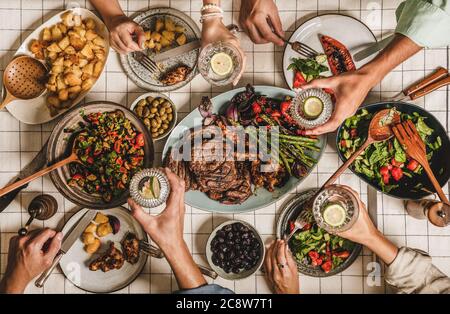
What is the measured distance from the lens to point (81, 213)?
2.55m

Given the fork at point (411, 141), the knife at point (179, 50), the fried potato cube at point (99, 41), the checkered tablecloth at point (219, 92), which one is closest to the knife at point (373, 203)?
the checkered tablecloth at point (219, 92)

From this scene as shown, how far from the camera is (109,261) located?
253 centimetres

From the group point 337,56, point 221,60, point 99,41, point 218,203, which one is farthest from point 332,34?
point 99,41

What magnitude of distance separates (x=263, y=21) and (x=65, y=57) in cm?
126

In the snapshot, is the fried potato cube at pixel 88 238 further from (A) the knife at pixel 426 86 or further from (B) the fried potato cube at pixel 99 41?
(A) the knife at pixel 426 86

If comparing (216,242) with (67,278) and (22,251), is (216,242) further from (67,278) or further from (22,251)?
(22,251)

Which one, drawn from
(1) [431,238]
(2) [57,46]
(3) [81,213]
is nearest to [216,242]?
(3) [81,213]

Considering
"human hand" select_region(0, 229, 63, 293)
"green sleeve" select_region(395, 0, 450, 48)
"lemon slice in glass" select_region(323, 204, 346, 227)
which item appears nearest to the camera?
"green sleeve" select_region(395, 0, 450, 48)

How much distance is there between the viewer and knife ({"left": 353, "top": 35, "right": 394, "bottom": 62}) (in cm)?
242

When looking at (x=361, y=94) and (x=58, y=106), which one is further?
(x=58, y=106)

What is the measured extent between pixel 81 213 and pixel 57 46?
107cm

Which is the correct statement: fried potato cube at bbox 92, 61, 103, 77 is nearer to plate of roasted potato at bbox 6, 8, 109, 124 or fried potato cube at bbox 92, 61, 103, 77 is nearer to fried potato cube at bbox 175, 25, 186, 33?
plate of roasted potato at bbox 6, 8, 109, 124

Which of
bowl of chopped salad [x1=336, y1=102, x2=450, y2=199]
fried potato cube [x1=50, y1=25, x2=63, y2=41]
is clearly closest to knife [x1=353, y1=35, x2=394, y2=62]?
bowl of chopped salad [x1=336, y1=102, x2=450, y2=199]

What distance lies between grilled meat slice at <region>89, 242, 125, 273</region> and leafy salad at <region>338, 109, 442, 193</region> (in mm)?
1567
